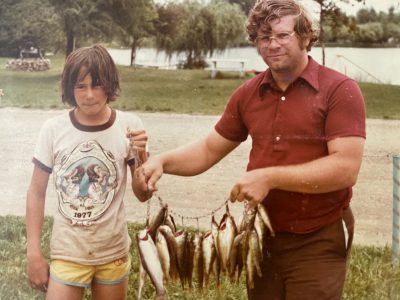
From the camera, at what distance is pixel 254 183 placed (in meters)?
2.37

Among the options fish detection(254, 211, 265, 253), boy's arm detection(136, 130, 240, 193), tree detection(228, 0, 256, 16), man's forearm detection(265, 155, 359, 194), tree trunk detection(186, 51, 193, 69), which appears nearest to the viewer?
man's forearm detection(265, 155, 359, 194)

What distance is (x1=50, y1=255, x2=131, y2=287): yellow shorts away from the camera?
8.80ft

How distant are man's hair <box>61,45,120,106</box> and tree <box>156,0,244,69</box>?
1686 millimetres

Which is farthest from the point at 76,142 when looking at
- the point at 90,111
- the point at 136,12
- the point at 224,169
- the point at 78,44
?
the point at 224,169

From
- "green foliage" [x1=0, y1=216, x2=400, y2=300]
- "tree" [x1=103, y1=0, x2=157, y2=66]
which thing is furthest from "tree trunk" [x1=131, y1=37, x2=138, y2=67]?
"green foliage" [x1=0, y1=216, x2=400, y2=300]

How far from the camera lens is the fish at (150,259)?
8.31 ft

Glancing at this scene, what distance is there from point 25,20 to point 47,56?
25 centimetres

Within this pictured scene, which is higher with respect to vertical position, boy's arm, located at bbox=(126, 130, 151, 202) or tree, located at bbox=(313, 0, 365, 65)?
tree, located at bbox=(313, 0, 365, 65)

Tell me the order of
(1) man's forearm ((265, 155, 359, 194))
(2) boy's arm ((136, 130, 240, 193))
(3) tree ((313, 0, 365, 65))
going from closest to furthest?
(1) man's forearm ((265, 155, 359, 194)), (2) boy's arm ((136, 130, 240, 193)), (3) tree ((313, 0, 365, 65))

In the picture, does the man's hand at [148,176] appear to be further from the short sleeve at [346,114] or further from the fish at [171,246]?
the short sleeve at [346,114]

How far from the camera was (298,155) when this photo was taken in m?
2.49

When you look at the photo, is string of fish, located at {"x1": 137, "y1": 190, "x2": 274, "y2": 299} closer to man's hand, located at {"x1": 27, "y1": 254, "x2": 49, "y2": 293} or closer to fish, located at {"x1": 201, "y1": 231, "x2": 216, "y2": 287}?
fish, located at {"x1": 201, "y1": 231, "x2": 216, "y2": 287}

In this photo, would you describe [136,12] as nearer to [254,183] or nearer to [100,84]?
[100,84]

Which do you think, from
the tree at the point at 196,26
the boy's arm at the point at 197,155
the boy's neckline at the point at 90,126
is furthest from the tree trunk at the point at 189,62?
the boy's neckline at the point at 90,126
